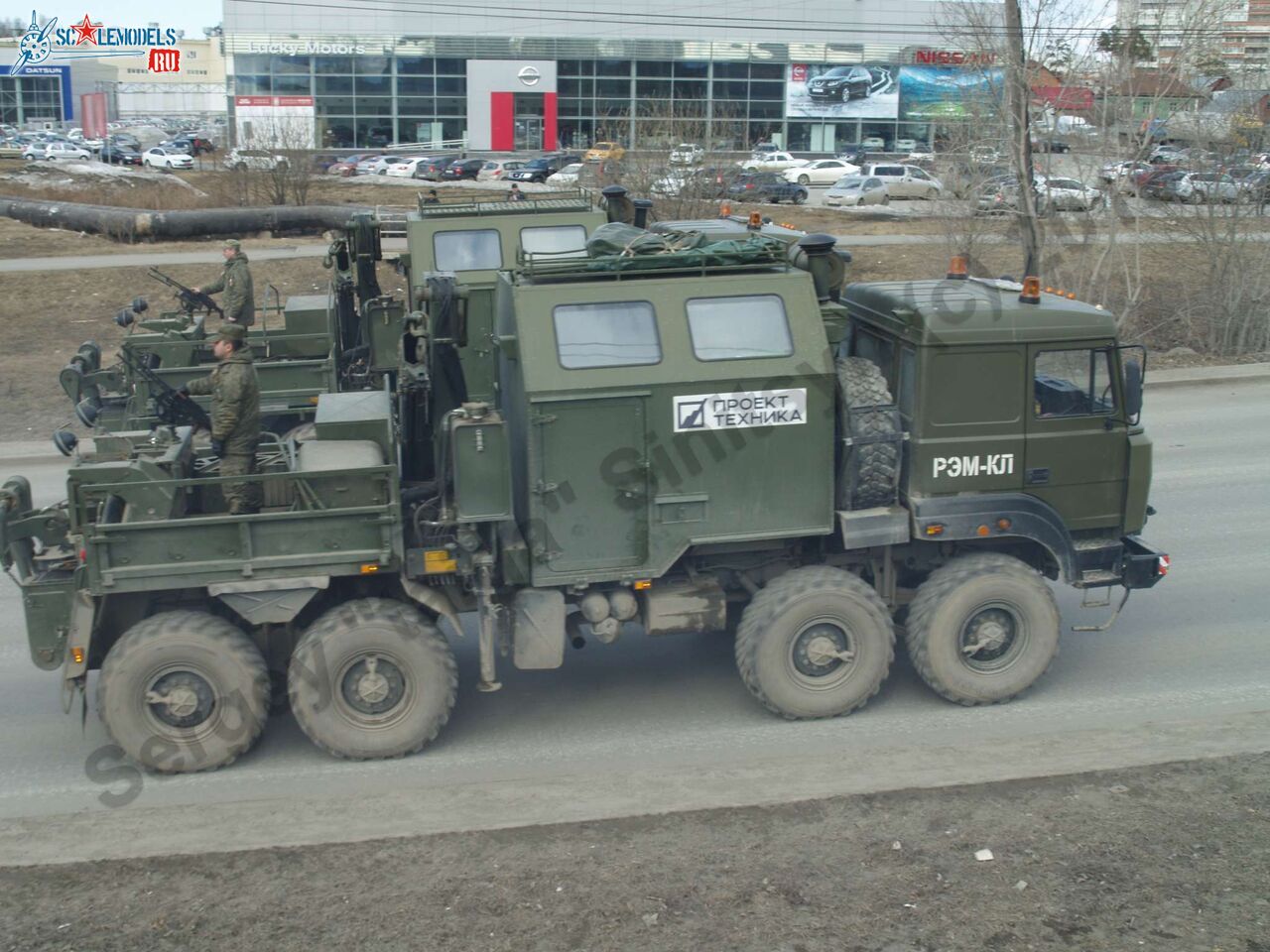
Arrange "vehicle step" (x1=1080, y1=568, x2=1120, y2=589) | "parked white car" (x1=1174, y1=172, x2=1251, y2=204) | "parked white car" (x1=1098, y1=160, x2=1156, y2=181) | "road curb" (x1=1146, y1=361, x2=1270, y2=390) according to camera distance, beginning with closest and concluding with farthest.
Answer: "vehicle step" (x1=1080, y1=568, x2=1120, y2=589)
"road curb" (x1=1146, y1=361, x2=1270, y2=390)
"parked white car" (x1=1098, y1=160, x2=1156, y2=181)
"parked white car" (x1=1174, y1=172, x2=1251, y2=204)

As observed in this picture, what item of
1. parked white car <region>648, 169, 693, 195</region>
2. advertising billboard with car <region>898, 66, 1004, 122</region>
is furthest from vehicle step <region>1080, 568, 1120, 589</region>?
parked white car <region>648, 169, 693, 195</region>

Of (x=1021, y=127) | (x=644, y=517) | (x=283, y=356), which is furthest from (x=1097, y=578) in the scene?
(x=1021, y=127)

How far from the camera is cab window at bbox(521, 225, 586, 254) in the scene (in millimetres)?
13773

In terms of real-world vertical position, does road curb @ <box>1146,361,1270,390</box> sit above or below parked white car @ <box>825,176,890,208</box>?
below

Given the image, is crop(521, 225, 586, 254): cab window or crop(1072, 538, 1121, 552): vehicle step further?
crop(521, 225, 586, 254): cab window

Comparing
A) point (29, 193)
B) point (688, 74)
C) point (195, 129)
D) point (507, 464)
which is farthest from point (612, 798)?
point (195, 129)

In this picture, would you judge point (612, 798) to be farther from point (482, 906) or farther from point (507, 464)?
point (507, 464)

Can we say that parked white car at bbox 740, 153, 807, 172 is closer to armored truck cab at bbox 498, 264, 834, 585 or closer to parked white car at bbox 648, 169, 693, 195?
parked white car at bbox 648, 169, 693, 195

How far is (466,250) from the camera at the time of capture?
1377cm

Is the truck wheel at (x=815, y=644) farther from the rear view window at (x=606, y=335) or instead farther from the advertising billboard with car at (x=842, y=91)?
the advertising billboard with car at (x=842, y=91)

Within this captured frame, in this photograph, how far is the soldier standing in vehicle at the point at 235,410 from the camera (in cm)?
834

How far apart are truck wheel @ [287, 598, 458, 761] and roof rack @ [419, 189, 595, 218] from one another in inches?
276

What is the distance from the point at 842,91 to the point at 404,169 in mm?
29279

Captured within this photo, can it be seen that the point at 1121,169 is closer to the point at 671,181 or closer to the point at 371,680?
the point at 671,181
